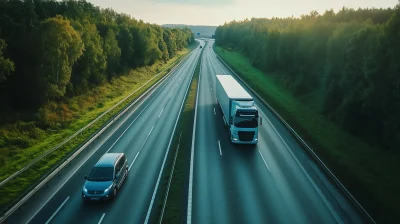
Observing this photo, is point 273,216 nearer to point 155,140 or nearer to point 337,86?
point 155,140

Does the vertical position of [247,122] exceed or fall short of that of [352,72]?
it falls short

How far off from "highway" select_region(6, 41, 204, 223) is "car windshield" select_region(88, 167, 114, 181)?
5.38 feet

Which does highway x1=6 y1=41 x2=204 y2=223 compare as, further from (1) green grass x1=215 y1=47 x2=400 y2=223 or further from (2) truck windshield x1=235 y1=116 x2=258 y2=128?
(1) green grass x1=215 y1=47 x2=400 y2=223

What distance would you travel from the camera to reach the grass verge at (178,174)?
65.6 ft

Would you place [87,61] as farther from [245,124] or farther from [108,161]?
[108,161]

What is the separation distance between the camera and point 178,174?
25609 millimetres

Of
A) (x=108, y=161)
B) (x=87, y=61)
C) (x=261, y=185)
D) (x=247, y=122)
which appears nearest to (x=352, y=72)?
(x=247, y=122)

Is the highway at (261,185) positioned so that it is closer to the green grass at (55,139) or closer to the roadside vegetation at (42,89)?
the green grass at (55,139)

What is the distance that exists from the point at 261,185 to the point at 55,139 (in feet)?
72.5

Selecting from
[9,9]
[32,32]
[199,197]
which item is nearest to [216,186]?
[199,197]

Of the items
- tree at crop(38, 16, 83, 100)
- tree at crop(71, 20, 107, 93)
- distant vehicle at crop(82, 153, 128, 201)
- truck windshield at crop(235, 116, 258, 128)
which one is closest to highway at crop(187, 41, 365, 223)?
truck windshield at crop(235, 116, 258, 128)

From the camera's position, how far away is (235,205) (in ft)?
69.5

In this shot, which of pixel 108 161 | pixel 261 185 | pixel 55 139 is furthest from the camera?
pixel 55 139

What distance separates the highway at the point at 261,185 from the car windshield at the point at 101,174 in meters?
5.85
